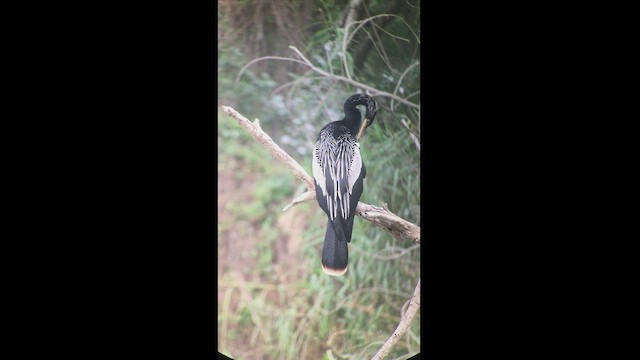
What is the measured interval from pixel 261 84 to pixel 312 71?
0.22 meters

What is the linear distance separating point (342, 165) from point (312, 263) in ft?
1.45

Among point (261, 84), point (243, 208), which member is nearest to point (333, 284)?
point (243, 208)

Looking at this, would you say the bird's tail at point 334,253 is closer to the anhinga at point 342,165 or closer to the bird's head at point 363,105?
the anhinga at point 342,165

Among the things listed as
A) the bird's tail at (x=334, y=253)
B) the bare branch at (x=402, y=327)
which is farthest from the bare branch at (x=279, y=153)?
the bare branch at (x=402, y=327)

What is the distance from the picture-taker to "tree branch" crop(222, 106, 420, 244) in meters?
3.47

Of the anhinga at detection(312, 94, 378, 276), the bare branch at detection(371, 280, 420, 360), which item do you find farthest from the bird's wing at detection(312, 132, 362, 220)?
the bare branch at detection(371, 280, 420, 360)

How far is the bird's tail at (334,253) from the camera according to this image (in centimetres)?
347

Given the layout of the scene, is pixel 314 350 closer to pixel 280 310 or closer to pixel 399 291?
pixel 280 310

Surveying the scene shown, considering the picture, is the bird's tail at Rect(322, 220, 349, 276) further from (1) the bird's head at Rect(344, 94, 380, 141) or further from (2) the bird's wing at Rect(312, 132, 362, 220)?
(1) the bird's head at Rect(344, 94, 380, 141)

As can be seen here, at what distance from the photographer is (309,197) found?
11.4 ft

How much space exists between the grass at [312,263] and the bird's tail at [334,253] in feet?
0.10

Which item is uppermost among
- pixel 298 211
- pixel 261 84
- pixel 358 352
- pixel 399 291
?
pixel 261 84

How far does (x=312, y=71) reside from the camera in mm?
3441

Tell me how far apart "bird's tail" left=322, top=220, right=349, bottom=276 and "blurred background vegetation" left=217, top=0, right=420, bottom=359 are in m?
0.03
